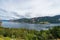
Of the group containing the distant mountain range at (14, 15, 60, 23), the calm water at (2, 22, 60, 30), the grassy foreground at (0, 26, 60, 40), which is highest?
the distant mountain range at (14, 15, 60, 23)

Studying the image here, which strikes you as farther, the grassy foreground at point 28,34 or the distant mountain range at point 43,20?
the distant mountain range at point 43,20

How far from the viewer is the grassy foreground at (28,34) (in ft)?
13.3

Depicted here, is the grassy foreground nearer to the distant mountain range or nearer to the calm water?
the calm water

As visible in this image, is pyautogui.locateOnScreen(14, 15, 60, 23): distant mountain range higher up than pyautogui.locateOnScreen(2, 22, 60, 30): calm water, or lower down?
higher up

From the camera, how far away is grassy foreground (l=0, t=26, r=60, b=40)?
4.05 m

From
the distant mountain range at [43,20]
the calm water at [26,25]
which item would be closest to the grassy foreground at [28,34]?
the calm water at [26,25]

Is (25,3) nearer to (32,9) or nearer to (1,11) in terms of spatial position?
(32,9)

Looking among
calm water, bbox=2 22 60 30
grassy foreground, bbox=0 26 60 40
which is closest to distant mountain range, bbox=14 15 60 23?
calm water, bbox=2 22 60 30

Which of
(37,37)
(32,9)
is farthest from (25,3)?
(37,37)

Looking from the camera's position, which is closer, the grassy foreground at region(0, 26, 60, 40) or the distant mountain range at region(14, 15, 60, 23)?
the grassy foreground at region(0, 26, 60, 40)

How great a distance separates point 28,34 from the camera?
411cm

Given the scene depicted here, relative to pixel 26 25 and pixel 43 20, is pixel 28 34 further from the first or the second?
pixel 43 20

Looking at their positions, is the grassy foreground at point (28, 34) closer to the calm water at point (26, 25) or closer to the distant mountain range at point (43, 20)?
the calm water at point (26, 25)

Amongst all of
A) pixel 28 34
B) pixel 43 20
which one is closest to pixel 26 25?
pixel 28 34
